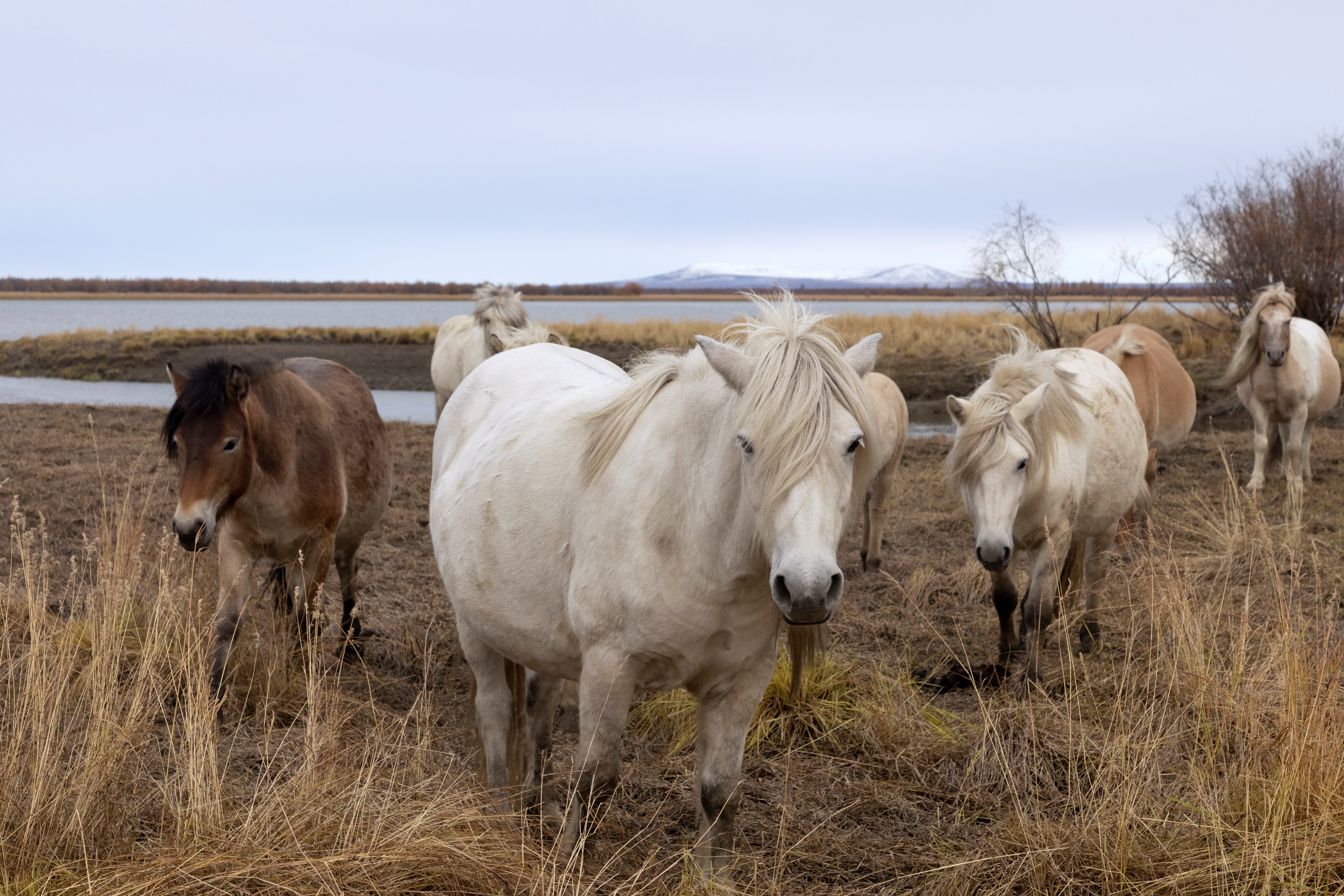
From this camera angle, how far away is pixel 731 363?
231 centimetres

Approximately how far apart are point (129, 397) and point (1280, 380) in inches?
810

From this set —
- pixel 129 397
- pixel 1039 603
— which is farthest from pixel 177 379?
pixel 129 397

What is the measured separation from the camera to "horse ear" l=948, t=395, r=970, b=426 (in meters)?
4.61

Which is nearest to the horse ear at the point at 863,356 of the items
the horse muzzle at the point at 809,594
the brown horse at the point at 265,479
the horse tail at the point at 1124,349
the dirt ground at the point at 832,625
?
the horse muzzle at the point at 809,594

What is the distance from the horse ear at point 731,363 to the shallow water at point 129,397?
40.3 ft

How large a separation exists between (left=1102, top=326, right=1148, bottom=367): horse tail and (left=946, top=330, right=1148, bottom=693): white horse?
6.55 ft

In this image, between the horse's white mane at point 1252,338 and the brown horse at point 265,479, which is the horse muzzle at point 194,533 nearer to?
the brown horse at point 265,479

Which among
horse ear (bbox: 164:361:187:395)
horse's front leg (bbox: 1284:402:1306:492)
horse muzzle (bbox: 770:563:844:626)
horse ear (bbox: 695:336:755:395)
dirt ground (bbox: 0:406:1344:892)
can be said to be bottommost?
dirt ground (bbox: 0:406:1344:892)

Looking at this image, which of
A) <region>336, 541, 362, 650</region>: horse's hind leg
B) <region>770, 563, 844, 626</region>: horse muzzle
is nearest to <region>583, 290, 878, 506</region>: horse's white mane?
<region>770, 563, 844, 626</region>: horse muzzle

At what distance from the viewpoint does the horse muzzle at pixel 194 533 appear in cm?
382

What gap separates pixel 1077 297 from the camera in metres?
18.8

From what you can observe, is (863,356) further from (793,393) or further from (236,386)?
(236,386)

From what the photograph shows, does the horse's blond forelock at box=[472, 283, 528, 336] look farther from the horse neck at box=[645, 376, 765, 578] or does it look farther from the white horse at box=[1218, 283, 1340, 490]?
the white horse at box=[1218, 283, 1340, 490]

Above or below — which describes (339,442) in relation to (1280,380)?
below
